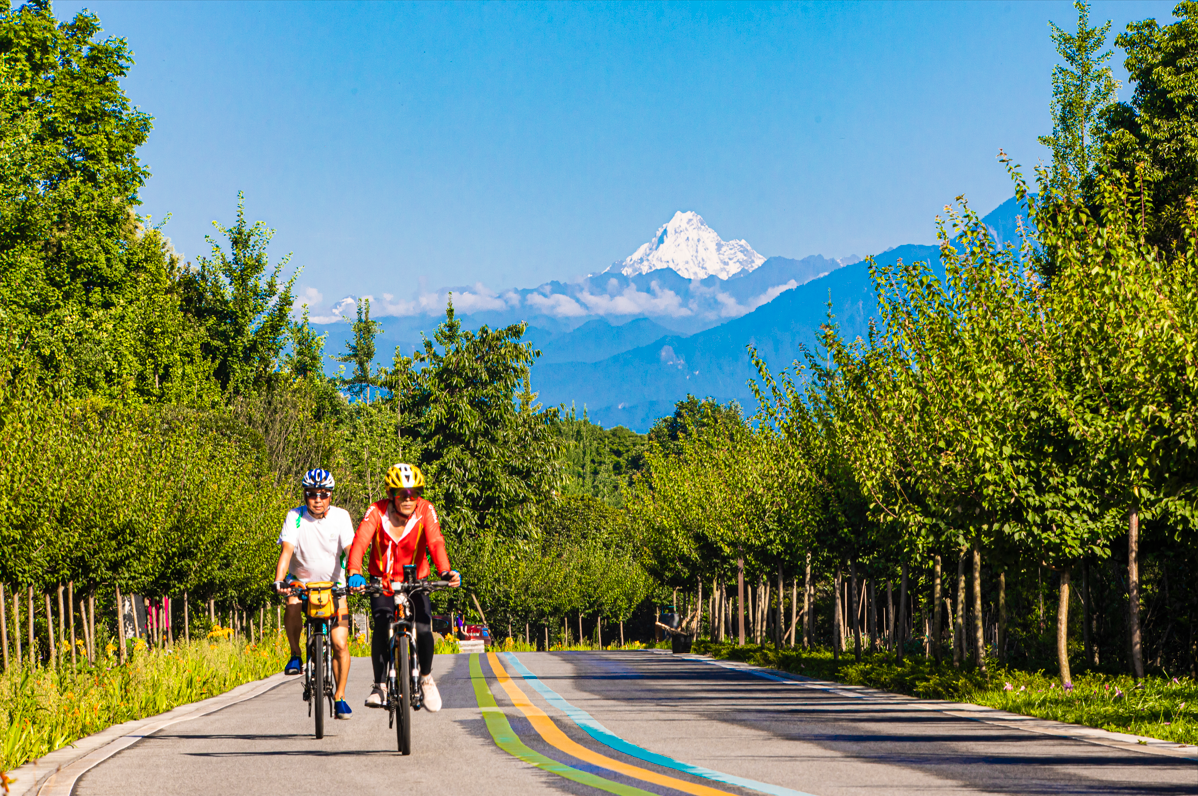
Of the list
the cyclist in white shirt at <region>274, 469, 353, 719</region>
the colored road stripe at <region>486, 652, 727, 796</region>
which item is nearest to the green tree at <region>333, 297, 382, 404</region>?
the colored road stripe at <region>486, 652, 727, 796</region>

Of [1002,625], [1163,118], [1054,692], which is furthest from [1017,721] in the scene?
[1163,118]

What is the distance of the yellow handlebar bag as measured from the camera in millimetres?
10102

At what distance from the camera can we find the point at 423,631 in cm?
929

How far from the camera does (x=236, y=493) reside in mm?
29375

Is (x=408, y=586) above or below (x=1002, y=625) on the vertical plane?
above

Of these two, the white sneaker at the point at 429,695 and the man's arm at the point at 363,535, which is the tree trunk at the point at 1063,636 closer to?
the white sneaker at the point at 429,695

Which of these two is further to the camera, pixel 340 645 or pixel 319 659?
pixel 340 645

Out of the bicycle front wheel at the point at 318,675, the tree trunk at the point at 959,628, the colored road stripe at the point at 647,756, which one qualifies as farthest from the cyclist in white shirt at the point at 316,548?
the tree trunk at the point at 959,628

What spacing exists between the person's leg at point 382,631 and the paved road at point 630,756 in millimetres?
660

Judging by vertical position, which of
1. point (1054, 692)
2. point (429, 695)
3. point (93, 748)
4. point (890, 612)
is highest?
point (429, 695)

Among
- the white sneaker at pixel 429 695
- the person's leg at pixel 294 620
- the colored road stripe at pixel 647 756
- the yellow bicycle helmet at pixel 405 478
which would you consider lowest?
the colored road stripe at pixel 647 756

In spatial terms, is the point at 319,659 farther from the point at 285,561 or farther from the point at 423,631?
the point at 423,631

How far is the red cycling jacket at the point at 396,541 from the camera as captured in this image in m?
9.48

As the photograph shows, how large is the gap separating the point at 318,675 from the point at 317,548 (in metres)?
1.17
